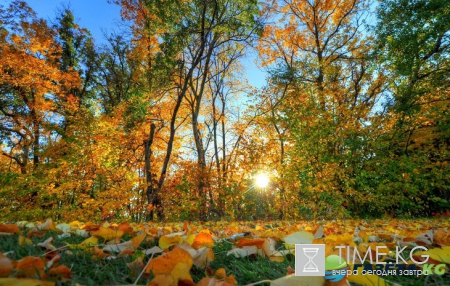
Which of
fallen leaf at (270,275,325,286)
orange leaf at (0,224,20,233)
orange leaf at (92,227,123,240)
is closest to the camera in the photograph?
fallen leaf at (270,275,325,286)

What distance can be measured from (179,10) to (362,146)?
6.88m

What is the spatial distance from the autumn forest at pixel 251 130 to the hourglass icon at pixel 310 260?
6.68 meters

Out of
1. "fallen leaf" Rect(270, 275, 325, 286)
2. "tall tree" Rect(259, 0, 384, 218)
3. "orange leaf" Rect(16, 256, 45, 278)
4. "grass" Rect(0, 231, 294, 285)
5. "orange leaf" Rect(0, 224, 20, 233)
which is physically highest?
"tall tree" Rect(259, 0, 384, 218)

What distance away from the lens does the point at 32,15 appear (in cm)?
1022

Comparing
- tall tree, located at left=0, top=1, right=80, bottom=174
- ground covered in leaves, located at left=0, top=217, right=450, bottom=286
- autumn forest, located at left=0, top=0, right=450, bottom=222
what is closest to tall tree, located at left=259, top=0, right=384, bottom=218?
autumn forest, located at left=0, top=0, right=450, bottom=222

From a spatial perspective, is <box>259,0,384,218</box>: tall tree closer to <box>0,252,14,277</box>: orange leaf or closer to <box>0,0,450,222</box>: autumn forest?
<box>0,0,450,222</box>: autumn forest

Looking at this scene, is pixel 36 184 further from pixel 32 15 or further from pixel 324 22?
pixel 324 22

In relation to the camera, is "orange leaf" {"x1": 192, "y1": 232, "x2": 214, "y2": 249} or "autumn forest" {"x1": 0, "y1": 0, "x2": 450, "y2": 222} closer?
"orange leaf" {"x1": 192, "y1": 232, "x2": 214, "y2": 249}

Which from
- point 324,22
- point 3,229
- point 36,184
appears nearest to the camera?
point 3,229

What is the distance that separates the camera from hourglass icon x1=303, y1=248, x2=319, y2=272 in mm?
606

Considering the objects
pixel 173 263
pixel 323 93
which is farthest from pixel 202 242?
pixel 323 93

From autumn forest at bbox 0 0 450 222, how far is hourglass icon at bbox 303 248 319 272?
6.68 meters

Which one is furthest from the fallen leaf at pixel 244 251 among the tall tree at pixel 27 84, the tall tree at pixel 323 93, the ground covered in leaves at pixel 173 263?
the tall tree at pixel 27 84

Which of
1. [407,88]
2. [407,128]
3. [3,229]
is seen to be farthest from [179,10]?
[407,128]
